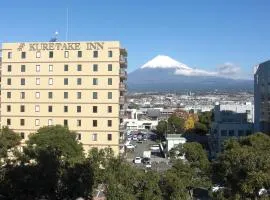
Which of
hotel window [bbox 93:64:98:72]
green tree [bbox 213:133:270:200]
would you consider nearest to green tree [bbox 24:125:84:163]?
hotel window [bbox 93:64:98:72]

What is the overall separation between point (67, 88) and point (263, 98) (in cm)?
2480

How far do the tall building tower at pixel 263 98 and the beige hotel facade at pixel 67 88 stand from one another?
58.4 ft

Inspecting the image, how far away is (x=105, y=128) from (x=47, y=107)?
713 cm

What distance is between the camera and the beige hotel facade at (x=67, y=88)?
57.9 metres

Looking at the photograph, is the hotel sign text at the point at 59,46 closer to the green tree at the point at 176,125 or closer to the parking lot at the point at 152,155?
the parking lot at the point at 152,155

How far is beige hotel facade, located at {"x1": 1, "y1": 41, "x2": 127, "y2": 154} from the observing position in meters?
57.9

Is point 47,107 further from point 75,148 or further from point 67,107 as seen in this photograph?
point 75,148

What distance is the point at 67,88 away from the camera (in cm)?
5884

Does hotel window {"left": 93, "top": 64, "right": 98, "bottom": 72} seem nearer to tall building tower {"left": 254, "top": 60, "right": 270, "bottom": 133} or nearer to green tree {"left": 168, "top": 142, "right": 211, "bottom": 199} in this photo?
green tree {"left": 168, "top": 142, "right": 211, "bottom": 199}

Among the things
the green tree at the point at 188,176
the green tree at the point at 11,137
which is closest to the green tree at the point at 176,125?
the green tree at the point at 11,137

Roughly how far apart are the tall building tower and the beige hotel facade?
1780 centimetres

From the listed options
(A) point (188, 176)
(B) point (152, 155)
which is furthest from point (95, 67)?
(B) point (152, 155)

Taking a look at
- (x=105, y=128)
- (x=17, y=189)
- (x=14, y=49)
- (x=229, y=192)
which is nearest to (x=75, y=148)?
(x=105, y=128)

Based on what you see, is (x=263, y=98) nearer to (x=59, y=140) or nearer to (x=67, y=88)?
(x=67, y=88)
